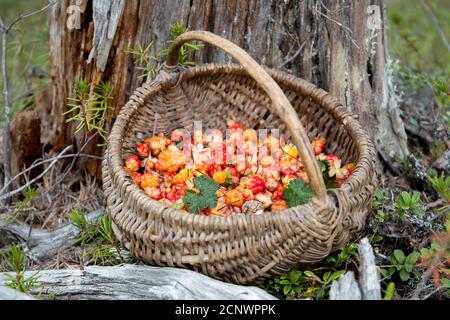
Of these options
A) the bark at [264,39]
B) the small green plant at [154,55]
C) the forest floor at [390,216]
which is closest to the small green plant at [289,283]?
the forest floor at [390,216]

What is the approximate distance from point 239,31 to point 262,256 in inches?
44.5

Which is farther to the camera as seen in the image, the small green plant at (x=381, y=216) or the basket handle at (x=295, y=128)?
the small green plant at (x=381, y=216)

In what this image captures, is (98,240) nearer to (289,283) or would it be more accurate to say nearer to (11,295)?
(11,295)

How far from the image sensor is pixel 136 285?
1988 millimetres

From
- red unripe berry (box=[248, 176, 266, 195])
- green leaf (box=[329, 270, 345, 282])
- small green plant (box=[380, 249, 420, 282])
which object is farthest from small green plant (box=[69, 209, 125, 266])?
small green plant (box=[380, 249, 420, 282])

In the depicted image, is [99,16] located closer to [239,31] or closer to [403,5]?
[239,31]

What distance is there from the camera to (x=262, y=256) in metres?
1.85

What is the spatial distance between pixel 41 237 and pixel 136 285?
29.6 inches

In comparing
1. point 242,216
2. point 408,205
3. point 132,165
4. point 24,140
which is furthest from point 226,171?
point 24,140

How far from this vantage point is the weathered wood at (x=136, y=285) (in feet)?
6.14

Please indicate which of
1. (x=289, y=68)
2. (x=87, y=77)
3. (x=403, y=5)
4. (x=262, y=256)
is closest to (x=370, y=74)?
(x=289, y=68)

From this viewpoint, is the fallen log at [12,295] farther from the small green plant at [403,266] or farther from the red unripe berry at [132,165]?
Result: the small green plant at [403,266]

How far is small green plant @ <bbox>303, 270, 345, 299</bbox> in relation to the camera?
1.95m

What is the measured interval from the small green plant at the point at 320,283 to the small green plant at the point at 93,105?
3.51 feet
